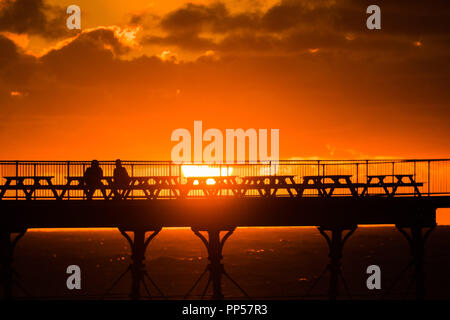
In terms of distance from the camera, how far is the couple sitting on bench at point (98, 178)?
25.6m

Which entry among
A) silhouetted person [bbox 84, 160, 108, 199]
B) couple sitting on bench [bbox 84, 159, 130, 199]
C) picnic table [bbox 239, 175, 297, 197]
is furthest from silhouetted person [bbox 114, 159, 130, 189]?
picnic table [bbox 239, 175, 297, 197]

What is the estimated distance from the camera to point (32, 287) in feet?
437

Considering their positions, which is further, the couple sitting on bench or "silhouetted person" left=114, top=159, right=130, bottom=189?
"silhouetted person" left=114, top=159, right=130, bottom=189

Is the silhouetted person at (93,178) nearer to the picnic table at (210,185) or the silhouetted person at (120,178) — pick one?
the silhouetted person at (120,178)

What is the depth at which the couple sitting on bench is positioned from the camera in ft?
84.0

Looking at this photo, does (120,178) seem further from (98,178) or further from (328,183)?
(328,183)

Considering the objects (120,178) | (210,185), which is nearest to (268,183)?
(210,185)

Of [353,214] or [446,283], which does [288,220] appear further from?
[446,283]

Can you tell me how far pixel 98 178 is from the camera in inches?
1016

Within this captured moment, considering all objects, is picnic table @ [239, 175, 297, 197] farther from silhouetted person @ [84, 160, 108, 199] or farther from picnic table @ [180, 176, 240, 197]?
silhouetted person @ [84, 160, 108, 199]

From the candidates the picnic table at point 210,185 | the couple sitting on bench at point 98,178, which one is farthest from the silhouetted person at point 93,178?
the picnic table at point 210,185
